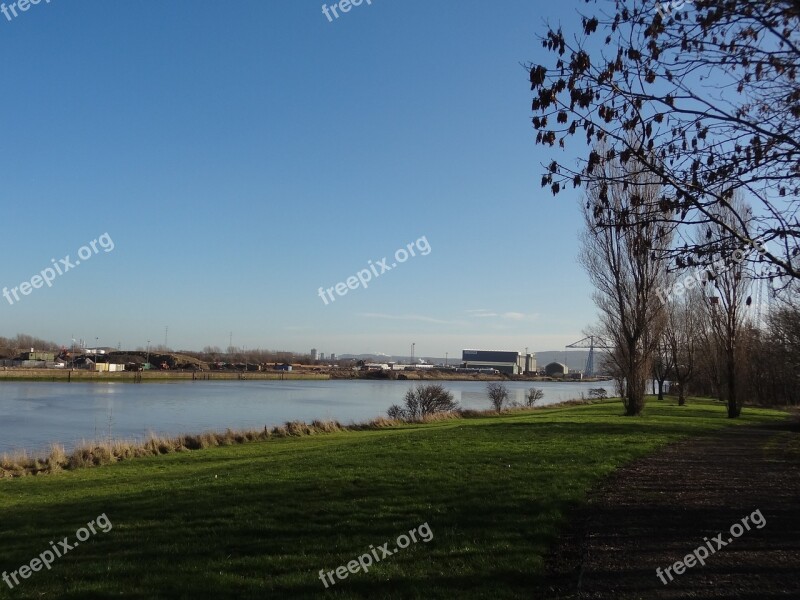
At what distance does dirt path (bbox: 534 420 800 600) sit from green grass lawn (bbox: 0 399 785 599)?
380 mm

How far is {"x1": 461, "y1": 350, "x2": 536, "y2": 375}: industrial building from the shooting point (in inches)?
6639

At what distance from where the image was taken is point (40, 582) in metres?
5.92

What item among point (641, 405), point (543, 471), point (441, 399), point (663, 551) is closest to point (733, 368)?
point (641, 405)

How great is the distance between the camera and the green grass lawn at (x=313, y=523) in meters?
5.48

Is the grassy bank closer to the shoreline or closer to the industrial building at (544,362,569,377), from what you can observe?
the shoreline

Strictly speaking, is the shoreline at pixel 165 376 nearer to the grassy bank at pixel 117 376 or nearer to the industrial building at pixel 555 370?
the grassy bank at pixel 117 376

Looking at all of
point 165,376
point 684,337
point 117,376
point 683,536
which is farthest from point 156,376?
point 683,536

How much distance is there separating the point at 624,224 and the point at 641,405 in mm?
24405

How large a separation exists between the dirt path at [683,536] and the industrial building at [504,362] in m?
155

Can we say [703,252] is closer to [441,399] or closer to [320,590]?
[320,590]

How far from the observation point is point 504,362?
175 metres

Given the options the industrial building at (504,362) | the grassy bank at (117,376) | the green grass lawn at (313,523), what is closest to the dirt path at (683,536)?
the green grass lawn at (313,523)

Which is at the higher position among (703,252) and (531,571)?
(703,252)

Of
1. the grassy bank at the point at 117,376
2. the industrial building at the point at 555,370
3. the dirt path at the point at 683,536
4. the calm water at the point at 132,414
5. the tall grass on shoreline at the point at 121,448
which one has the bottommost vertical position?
the calm water at the point at 132,414
